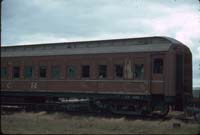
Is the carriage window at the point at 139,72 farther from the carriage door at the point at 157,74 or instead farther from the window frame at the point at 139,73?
the carriage door at the point at 157,74

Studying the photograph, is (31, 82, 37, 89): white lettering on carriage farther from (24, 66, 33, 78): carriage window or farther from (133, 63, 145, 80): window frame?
(133, 63, 145, 80): window frame

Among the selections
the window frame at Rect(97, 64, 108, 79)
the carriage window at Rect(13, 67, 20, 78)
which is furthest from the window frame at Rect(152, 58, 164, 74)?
the carriage window at Rect(13, 67, 20, 78)

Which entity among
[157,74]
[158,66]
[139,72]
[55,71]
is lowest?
[157,74]

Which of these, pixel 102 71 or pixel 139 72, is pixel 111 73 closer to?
pixel 102 71

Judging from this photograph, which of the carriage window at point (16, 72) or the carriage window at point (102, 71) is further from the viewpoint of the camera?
the carriage window at point (16, 72)

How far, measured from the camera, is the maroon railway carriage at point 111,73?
2030 cm

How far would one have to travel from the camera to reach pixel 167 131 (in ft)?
44.7

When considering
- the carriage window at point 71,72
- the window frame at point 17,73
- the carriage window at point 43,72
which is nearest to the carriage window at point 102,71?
the carriage window at point 71,72

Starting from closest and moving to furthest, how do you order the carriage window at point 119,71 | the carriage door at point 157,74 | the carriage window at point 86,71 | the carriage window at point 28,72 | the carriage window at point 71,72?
1. the carriage door at point 157,74
2. the carriage window at point 119,71
3. the carriage window at point 86,71
4. the carriage window at point 71,72
5. the carriage window at point 28,72

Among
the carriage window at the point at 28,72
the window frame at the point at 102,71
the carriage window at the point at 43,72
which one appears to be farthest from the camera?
the carriage window at the point at 28,72

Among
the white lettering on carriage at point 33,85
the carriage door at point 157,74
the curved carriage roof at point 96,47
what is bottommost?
the white lettering on carriage at point 33,85

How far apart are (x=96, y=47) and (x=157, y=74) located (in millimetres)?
4298

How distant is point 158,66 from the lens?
2033 centimetres

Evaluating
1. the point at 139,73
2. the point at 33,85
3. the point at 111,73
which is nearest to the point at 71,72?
the point at 111,73
